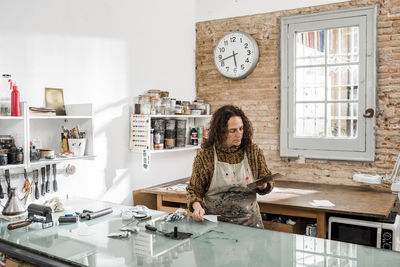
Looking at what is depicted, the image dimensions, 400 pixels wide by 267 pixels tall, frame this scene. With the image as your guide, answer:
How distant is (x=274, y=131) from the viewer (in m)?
4.59

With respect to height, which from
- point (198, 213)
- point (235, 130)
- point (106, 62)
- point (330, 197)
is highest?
point (106, 62)

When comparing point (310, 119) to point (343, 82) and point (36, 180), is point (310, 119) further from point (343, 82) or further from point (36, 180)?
point (36, 180)

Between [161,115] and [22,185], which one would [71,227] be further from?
[161,115]

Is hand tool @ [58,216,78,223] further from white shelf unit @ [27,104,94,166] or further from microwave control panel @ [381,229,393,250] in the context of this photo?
microwave control panel @ [381,229,393,250]

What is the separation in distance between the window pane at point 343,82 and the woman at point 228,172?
1750 millimetres

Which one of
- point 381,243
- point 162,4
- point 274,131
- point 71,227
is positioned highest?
point 162,4

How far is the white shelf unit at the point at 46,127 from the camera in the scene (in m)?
2.73

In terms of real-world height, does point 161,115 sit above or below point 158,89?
below

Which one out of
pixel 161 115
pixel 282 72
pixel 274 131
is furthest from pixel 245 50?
pixel 161 115

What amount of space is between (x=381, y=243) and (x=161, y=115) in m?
2.29

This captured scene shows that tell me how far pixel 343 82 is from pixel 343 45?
38 centimetres

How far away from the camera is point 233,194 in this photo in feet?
9.37

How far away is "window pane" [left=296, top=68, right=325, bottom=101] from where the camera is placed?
14.1ft

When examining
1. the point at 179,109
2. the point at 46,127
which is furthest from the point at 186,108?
the point at 46,127
